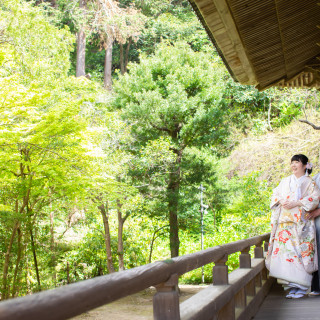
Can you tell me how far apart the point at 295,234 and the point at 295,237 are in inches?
1.1

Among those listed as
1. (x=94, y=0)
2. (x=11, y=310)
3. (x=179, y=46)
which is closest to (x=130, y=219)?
(x=179, y=46)

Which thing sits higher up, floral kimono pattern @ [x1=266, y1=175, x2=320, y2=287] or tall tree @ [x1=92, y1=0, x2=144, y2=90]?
tall tree @ [x1=92, y1=0, x2=144, y2=90]

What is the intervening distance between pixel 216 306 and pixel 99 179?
339 inches

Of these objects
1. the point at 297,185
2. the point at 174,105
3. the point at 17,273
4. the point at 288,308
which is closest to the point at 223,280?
the point at 288,308

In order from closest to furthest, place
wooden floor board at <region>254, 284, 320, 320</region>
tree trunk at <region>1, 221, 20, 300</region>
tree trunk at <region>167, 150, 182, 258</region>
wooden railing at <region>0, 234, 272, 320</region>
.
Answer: wooden railing at <region>0, 234, 272, 320</region>
wooden floor board at <region>254, 284, 320, 320</region>
tree trunk at <region>1, 221, 20, 300</region>
tree trunk at <region>167, 150, 182, 258</region>

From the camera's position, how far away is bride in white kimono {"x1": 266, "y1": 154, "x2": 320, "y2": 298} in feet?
14.0

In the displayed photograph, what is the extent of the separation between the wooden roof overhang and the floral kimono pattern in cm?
119

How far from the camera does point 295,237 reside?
4.32 meters

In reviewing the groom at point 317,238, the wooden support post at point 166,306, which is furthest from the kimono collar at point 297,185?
the wooden support post at point 166,306

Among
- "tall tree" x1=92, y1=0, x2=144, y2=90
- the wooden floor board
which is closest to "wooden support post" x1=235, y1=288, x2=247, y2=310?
the wooden floor board

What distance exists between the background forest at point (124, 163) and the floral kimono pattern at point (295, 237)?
6013 mm

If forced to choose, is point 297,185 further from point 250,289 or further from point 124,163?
point 124,163

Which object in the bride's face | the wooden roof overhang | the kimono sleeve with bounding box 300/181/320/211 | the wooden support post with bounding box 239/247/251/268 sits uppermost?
the wooden roof overhang

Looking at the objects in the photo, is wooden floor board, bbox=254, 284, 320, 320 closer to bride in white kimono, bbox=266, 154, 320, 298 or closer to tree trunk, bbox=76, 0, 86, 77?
bride in white kimono, bbox=266, 154, 320, 298
